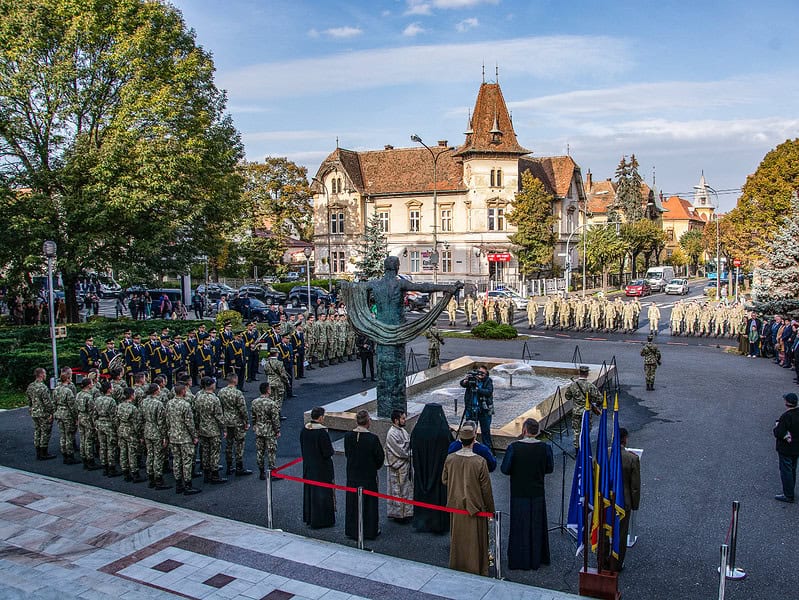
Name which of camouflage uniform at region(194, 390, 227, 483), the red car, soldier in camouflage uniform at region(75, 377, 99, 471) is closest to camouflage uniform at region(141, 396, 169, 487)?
camouflage uniform at region(194, 390, 227, 483)

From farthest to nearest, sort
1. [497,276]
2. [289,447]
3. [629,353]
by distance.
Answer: [497,276] → [629,353] → [289,447]

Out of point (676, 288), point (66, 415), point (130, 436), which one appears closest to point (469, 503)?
point (130, 436)

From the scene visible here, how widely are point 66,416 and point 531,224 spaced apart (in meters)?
44.5

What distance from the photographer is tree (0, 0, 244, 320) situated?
25.7 metres

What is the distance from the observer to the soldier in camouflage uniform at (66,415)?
1240cm

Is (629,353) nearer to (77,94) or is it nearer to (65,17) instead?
(77,94)

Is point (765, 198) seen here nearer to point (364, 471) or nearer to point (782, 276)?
point (782, 276)

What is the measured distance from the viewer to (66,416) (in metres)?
12.4

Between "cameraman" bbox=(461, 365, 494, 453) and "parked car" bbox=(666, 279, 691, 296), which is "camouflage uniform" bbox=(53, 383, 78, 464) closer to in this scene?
"cameraman" bbox=(461, 365, 494, 453)

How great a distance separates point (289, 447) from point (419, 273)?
4501cm

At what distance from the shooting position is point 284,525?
9.56 meters

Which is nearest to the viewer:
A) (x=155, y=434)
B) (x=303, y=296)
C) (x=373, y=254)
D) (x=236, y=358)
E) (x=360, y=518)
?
(x=360, y=518)

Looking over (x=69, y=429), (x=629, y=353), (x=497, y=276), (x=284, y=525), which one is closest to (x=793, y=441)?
(x=284, y=525)

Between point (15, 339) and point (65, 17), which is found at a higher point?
point (65, 17)
